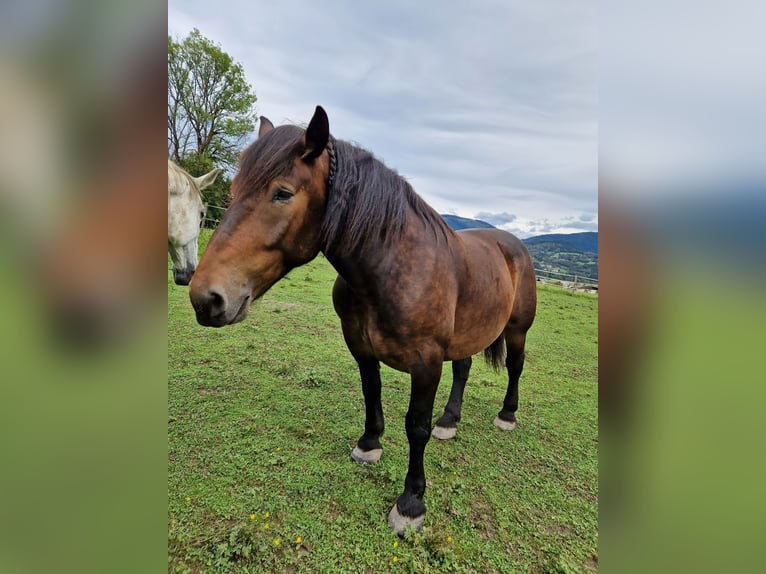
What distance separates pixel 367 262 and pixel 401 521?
1701 millimetres

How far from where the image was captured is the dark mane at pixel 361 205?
1.86 meters

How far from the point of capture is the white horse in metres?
3.65

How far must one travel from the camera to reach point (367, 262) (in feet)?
→ 6.68

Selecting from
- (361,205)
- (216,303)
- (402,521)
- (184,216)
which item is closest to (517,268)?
(361,205)

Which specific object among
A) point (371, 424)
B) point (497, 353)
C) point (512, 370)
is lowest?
point (371, 424)

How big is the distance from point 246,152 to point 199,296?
0.78 meters

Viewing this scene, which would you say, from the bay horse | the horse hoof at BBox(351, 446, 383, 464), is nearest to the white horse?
the bay horse

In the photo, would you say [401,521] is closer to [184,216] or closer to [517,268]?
[517,268]

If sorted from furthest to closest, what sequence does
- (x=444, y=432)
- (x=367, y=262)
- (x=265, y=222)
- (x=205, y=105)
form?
(x=205, y=105) → (x=444, y=432) → (x=367, y=262) → (x=265, y=222)

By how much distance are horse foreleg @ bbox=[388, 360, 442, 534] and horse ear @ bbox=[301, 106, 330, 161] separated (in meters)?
1.39

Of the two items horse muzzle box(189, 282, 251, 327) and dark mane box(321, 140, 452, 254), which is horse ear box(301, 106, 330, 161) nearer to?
dark mane box(321, 140, 452, 254)
